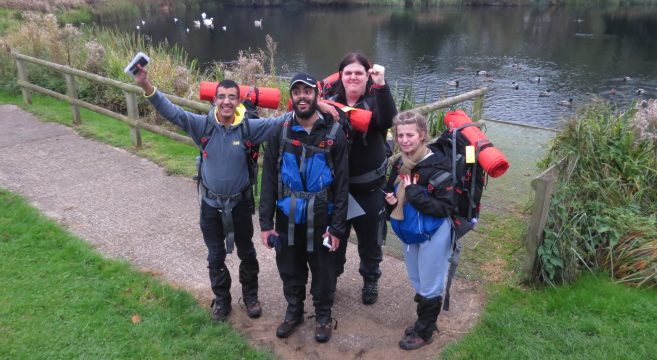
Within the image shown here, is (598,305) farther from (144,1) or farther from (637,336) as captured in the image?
(144,1)

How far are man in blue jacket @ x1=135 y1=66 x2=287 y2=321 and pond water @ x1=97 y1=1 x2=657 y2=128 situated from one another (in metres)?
8.88

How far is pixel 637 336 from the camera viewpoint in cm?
357

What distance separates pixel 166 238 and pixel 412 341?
8.47 ft

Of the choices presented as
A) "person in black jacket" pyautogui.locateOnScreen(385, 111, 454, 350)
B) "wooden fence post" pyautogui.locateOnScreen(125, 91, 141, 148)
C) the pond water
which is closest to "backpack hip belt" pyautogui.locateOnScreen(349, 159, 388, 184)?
"person in black jacket" pyautogui.locateOnScreen(385, 111, 454, 350)

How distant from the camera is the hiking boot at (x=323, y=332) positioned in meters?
3.61

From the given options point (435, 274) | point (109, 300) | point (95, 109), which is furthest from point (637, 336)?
point (95, 109)

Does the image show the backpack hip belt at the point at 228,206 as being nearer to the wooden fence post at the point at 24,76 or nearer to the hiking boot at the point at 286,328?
the hiking boot at the point at 286,328

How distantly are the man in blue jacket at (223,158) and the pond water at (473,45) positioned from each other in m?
8.88

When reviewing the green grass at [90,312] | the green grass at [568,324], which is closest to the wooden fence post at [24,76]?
the green grass at [90,312]

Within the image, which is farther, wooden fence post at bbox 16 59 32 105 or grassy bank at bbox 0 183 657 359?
wooden fence post at bbox 16 59 32 105

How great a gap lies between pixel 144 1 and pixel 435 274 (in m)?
41.7

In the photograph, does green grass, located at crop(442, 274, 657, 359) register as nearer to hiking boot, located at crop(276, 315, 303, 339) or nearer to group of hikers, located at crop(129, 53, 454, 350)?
group of hikers, located at crop(129, 53, 454, 350)

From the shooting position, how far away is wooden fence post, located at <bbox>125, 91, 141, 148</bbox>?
7.39 m

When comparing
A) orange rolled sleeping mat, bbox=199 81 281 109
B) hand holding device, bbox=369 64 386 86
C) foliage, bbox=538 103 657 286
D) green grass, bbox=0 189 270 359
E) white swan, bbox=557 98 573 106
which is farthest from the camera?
white swan, bbox=557 98 573 106
